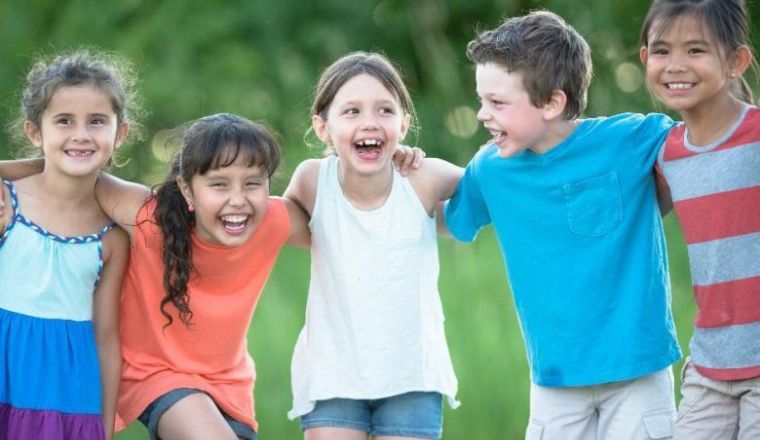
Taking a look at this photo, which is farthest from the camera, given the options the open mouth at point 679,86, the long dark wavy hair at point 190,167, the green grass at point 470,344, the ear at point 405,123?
the green grass at point 470,344

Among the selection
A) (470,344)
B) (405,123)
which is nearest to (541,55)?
(405,123)

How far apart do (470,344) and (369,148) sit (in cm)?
142

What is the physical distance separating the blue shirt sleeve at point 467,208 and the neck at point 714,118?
58 centimetres

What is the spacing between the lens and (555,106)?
130 inches

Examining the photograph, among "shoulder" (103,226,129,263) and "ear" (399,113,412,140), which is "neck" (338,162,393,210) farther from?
"shoulder" (103,226,129,263)

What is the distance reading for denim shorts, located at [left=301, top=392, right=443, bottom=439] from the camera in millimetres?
3436

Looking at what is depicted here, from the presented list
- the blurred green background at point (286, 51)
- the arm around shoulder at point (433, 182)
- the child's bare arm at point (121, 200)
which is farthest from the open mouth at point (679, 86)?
the blurred green background at point (286, 51)

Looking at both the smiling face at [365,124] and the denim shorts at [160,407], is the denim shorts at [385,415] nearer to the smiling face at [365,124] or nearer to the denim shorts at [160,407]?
the denim shorts at [160,407]

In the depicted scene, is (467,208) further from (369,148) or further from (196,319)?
(196,319)

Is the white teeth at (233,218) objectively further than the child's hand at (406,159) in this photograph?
No

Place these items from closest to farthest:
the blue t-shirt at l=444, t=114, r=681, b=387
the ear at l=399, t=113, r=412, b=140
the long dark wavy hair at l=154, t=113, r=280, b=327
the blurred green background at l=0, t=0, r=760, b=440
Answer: the blue t-shirt at l=444, t=114, r=681, b=387
the long dark wavy hair at l=154, t=113, r=280, b=327
the ear at l=399, t=113, r=412, b=140
the blurred green background at l=0, t=0, r=760, b=440

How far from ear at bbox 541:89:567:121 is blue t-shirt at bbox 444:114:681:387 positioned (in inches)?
2.3

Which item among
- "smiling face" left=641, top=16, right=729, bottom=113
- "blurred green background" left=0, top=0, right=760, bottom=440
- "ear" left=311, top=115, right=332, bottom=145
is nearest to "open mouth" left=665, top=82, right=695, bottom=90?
"smiling face" left=641, top=16, right=729, bottom=113

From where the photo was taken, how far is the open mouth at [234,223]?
11.2 ft
